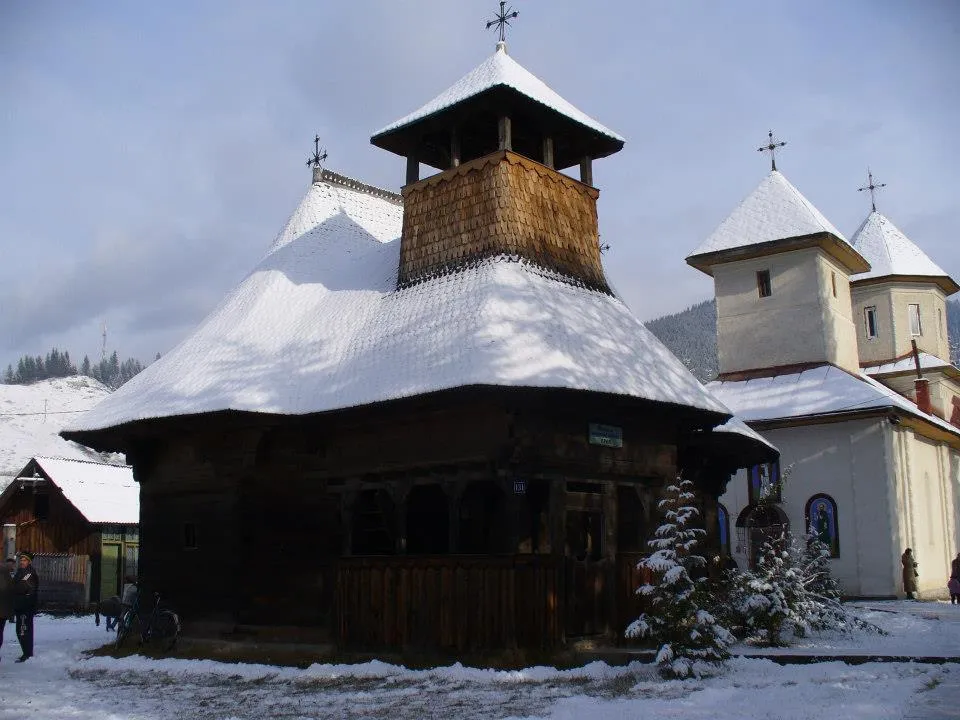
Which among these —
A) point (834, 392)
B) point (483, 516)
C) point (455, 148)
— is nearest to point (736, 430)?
point (483, 516)

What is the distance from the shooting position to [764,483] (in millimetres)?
27562

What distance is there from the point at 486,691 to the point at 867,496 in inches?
715

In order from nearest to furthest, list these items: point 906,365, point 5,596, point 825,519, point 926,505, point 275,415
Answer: point 275,415 → point 5,596 → point 825,519 → point 926,505 → point 906,365

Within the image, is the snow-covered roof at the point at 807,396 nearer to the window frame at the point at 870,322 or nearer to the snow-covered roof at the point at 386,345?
the window frame at the point at 870,322

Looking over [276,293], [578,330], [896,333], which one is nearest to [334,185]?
[276,293]

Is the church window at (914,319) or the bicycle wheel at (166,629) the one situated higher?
the church window at (914,319)

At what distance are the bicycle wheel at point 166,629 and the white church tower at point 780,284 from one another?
66.5 ft

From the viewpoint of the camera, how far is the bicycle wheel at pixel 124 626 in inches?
625

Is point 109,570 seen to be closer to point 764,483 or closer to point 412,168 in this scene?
point 412,168

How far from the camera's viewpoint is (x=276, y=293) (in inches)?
698

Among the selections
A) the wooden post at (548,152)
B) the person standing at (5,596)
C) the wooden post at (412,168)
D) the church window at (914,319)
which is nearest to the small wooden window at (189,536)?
the person standing at (5,596)

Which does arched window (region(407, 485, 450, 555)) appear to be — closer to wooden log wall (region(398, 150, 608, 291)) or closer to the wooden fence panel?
wooden log wall (region(398, 150, 608, 291))

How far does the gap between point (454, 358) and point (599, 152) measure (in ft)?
21.9

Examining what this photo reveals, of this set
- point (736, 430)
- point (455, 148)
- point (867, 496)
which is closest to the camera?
point (455, 148)
